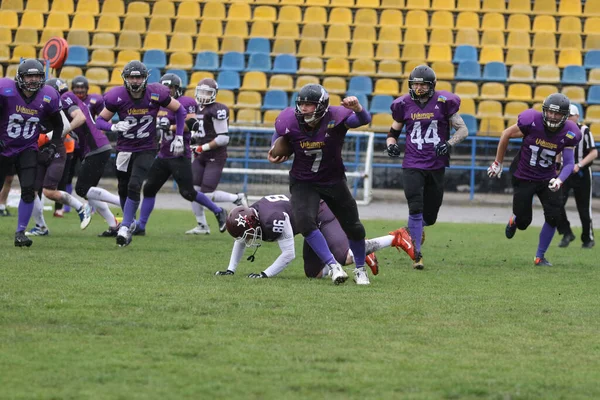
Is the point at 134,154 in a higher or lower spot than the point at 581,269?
higher

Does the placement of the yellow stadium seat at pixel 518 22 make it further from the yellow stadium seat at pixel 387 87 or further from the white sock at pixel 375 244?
the white sock at pixel 375 244

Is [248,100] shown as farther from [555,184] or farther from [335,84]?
[555,184]

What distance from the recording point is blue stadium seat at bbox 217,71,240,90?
765 inches

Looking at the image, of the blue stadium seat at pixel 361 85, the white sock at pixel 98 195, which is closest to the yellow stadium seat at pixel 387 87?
the blue stadium seat at pixel 361 85

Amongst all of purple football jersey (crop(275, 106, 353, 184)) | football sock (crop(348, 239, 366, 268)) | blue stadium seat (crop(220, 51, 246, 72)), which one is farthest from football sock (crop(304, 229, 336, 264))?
blue stadium seat (crop(220, 51, 246, 72))

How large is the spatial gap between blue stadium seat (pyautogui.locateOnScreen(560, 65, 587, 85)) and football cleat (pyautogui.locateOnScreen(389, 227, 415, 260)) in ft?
36.0

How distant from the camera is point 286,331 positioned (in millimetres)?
5781

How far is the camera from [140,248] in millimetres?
10461

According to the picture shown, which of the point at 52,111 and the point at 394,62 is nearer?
the point at 52,111

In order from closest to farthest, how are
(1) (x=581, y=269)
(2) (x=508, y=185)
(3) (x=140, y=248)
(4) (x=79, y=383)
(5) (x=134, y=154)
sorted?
(4) (x=79, y=383) < (1) (x=581, y=269) < (3) (x=140, y=248) < (5) (x=134, y=154) < (2) (x=508, y=185)

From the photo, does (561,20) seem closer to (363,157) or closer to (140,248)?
(363,157)

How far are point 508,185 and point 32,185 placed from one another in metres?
10.1

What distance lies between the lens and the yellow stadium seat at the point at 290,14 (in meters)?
20.7

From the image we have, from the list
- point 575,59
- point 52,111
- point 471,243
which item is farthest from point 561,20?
point 52,111
